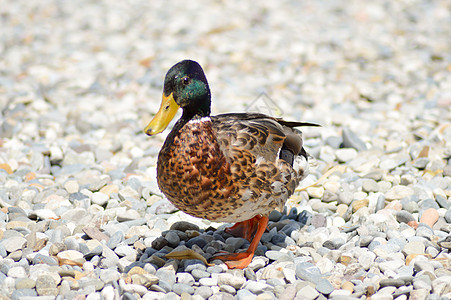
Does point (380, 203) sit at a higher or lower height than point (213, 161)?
lower

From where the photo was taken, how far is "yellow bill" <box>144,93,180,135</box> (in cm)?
298

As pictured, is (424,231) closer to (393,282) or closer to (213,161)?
(393,282)

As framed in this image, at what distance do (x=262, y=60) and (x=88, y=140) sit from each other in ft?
11.5

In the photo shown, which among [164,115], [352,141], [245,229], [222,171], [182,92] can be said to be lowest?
[245,229]

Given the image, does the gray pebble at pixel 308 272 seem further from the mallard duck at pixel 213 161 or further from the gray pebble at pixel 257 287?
the mallard duck at pixel 213 161

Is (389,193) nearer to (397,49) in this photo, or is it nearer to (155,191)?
(155,191)

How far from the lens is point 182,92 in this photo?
9.98 ft

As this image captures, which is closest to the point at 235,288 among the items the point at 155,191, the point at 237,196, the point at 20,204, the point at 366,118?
the point at 237,196

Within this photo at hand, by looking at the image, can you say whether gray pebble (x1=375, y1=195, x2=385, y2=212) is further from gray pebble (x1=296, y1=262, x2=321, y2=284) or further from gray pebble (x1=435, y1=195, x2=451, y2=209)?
gray pebble (x1=296, y1=262, x2=321, y2=284)

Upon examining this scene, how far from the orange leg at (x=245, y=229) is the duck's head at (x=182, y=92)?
104 cm

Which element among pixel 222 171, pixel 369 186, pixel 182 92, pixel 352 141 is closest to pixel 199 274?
pixel 222 171

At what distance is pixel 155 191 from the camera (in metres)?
4.23

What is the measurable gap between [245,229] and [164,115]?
116 centimetres

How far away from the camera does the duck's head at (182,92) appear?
302 cm
